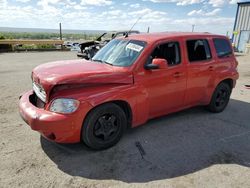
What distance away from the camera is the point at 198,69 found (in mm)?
4664

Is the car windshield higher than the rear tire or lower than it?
higher

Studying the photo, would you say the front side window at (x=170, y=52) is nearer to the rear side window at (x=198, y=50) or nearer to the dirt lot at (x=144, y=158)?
the rear side window at (x=198, y=50)

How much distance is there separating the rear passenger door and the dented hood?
1502 mm

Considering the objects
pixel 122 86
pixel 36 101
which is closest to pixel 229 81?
pixel 122 86

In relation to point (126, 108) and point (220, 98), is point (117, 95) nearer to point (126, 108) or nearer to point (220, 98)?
point (126, 108)

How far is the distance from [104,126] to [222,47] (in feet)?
11.3

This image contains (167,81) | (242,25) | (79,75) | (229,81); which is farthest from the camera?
(242,25)

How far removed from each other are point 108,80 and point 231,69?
340cm

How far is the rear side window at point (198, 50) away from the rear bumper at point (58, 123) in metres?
2.46

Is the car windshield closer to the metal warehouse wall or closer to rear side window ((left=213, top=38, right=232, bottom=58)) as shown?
rear side window ((left=213, top=38, right=232, bottom=58))

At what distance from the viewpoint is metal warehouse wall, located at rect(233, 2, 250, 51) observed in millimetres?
21294

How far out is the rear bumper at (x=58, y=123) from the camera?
10.3 ft

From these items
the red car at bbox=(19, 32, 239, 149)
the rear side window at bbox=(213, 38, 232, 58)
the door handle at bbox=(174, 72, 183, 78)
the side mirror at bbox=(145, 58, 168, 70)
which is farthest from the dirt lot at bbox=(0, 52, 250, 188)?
the rear side window at bbox=(213, 38, 232, 58)

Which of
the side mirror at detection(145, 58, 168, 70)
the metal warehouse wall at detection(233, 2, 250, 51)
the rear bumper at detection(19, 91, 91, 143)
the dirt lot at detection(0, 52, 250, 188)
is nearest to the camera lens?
the dirt lot at detection(0, 52, 250, 188)
